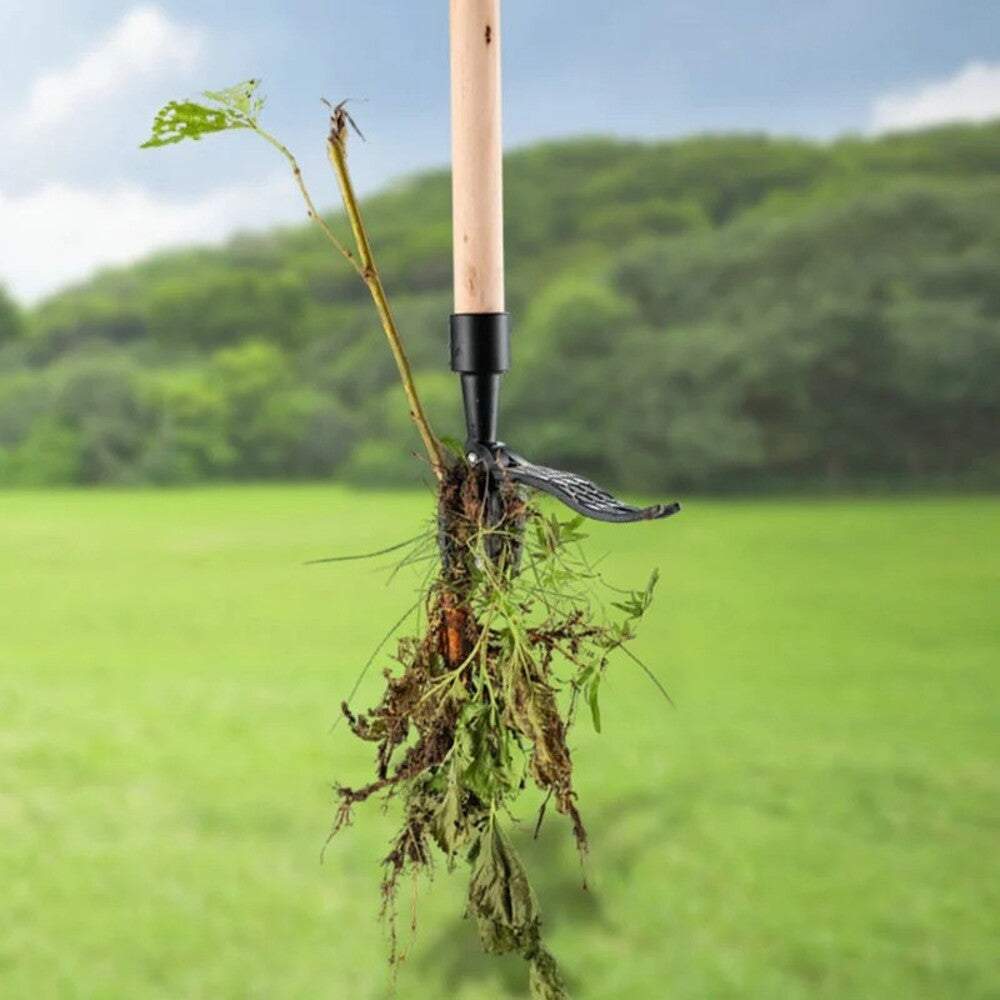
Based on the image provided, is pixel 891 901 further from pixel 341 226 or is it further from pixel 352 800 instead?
pixel 341 226

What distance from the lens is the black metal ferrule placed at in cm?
90

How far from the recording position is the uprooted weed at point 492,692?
2.90 feet

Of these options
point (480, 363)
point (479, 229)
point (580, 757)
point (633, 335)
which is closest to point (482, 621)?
point (480, 363)

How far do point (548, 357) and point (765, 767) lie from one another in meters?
1.27

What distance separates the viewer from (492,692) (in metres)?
0.88

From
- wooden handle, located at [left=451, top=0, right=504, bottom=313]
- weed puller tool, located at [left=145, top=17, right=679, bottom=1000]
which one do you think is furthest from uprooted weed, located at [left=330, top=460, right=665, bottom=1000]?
wooden handle, located at [left=451, top=0, right=504, bottom=313]

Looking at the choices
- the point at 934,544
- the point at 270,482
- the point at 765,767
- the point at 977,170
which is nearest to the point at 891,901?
the point at 765,767

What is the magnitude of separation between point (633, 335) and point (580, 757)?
1.34 m

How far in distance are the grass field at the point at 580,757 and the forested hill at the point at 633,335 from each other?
0.15 m

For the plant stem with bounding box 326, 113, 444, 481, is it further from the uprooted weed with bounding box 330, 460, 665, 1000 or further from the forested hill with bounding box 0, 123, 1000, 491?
the forested hill with bounding box 0, 123, 1000, 491

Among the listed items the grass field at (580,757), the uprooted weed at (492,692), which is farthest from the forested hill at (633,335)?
the uprooted weed at (492,692)

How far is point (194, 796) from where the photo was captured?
1997 millimetres

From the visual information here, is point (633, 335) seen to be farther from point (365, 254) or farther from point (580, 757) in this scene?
point (365, 254)

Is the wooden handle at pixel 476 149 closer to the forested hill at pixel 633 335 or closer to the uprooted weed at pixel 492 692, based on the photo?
the uprooted weed at pixel 492 692
